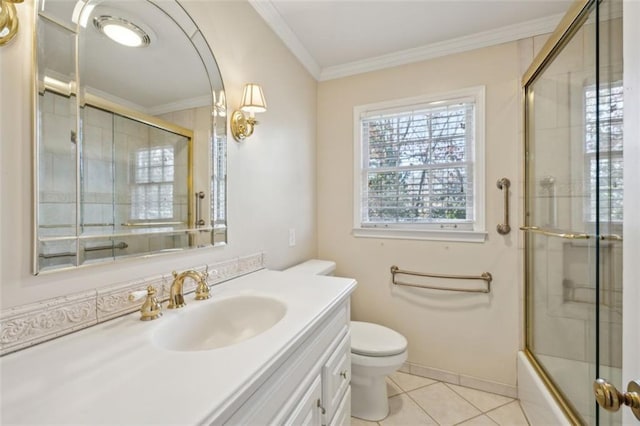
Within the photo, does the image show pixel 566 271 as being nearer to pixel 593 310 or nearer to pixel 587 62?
pixel 593 310

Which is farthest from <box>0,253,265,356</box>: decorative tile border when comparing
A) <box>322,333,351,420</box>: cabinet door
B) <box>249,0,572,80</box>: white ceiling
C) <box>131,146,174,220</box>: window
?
<box>249,0,572,80</box>: white ceiling

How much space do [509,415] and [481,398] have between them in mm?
171

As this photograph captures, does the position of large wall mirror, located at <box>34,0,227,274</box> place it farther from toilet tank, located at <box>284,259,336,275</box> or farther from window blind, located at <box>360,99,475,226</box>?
window blind, located at <box>360,99,475,226</box>

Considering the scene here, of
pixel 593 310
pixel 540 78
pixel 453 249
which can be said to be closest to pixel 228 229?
pixel 453 249

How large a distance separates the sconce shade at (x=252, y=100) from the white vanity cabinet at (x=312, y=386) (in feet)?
3.40

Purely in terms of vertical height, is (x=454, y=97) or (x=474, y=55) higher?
(x=474, y=55)

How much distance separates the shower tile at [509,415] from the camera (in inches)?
65.3

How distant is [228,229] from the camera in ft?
4.58

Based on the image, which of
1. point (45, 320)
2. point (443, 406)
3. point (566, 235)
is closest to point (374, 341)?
point (443, 406)

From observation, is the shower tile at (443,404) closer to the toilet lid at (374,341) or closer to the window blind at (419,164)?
the toilet lid at (374,341)

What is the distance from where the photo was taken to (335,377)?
1.17 m

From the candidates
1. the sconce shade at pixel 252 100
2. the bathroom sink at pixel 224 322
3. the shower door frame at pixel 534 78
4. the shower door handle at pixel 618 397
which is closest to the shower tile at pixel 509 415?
the shower door frame at pixel 534 78

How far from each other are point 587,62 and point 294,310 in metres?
1.66

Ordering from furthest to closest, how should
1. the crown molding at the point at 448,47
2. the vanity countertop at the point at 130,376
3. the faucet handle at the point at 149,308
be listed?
1. the crown molding at the point at 448,47
2. the faucet handle at the point at 149,308
3. the vanity countertop at the point at 130,376
